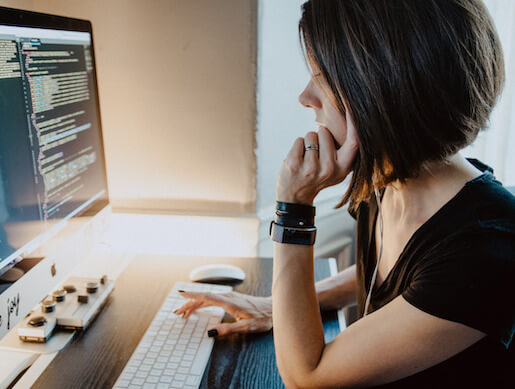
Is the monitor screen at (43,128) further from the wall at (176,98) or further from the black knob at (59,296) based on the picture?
the wall at (176,98)

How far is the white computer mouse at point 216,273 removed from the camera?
48.9 inches

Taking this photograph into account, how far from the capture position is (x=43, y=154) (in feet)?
3.05

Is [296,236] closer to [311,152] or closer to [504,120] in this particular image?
[311,152]

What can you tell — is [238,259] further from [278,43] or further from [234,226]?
[278,43]

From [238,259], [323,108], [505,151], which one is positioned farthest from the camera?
[505,151]

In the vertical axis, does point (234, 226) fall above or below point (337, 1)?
below

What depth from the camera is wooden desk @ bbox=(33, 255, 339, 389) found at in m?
0.86

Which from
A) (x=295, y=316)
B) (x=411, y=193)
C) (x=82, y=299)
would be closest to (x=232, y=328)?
(x=295, y=316)

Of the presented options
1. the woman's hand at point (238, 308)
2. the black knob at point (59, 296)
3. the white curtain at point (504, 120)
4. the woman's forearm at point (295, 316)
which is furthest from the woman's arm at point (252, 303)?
the white curtain at point (504, 120)

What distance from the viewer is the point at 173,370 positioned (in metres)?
0.88

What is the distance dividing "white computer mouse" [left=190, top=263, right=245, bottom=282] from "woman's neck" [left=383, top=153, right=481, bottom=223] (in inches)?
18.0

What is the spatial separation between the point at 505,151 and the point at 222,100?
38.6 inches

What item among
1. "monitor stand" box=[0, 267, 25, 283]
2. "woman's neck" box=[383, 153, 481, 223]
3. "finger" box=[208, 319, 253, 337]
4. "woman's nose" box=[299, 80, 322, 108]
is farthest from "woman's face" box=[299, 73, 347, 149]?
"monitor stand" box=[0, 267, 25, 283]

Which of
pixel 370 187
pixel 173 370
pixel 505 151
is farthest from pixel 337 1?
pixel 505 151
